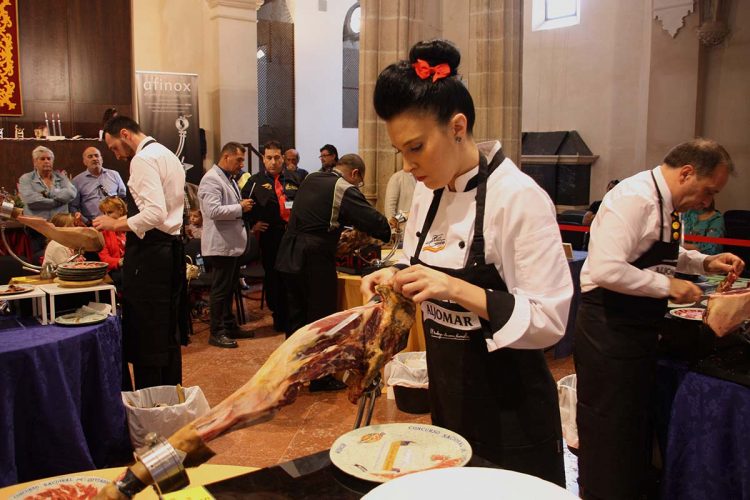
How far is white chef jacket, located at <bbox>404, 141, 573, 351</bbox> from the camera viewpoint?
1.58 meters

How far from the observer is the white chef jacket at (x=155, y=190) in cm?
419

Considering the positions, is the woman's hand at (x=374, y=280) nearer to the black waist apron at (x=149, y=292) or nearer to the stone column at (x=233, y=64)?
the black waist apron at (x=149, y=292)

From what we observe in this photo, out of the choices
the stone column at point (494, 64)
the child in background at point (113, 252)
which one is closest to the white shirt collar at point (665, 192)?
the child in background at point (113, 252)

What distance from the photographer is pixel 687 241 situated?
281 inches

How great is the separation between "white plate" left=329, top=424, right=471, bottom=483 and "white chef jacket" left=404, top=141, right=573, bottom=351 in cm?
25

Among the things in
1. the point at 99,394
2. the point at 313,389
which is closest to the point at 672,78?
the point at 313,389

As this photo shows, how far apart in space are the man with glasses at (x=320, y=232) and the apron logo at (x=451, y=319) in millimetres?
3066

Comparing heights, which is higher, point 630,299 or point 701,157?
point 701,157

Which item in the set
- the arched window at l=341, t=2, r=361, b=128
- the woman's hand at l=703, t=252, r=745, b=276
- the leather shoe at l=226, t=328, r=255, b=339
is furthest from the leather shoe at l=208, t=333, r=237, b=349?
the arched window at l=341, t=2, r=361, b=128

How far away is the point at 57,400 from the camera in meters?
3.41

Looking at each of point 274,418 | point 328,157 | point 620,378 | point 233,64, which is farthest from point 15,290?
point 233,64

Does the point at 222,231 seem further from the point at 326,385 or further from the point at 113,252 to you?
the point at 326,385

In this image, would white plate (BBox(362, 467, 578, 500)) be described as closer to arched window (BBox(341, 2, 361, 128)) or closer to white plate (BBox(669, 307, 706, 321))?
white plate (BBox(669, 307, 706, 321))

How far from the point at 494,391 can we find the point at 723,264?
1880 mm
